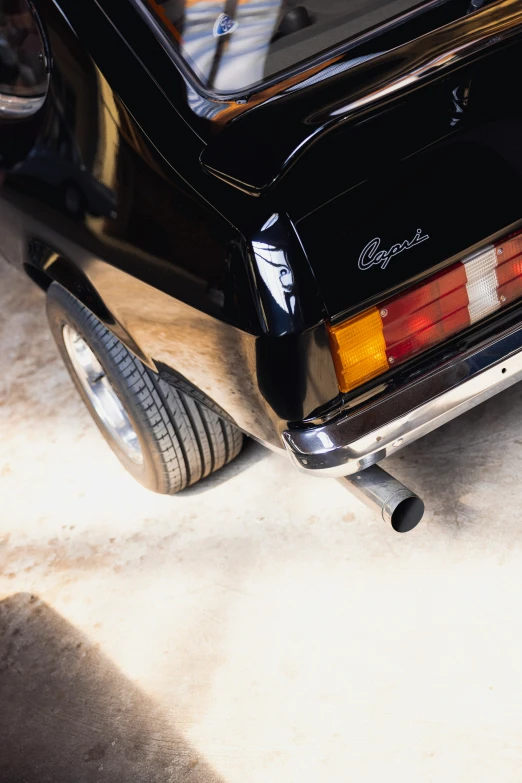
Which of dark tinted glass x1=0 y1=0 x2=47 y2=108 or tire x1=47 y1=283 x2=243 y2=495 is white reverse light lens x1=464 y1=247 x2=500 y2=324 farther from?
dark tinted glass x1=0 y1=0 x2=47 y2=108

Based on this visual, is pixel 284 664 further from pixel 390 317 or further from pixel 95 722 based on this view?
pixel 390 317

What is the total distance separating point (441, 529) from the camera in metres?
2.26

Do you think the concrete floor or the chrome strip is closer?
the chrome strip

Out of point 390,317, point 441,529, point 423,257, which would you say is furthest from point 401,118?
point 441,529

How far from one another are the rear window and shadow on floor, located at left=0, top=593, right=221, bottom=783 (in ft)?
5.04

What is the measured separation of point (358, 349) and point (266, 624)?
92 cm

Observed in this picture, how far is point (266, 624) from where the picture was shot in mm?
2164

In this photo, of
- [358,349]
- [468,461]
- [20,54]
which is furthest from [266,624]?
[20,54]

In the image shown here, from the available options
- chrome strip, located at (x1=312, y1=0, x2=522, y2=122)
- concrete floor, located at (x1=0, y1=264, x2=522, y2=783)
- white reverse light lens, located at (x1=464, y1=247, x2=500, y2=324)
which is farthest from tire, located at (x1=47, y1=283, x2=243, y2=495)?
chrome strip, located at (x1=312, y1=0, x2=522, y2=122)

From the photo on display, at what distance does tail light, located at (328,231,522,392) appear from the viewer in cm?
161

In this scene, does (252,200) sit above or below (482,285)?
above

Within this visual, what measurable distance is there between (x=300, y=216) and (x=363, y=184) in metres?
0.14

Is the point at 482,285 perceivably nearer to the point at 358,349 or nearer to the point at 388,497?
the point at 358,349

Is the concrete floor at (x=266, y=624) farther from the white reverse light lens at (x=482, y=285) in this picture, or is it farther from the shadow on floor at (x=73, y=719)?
the white reverse light lens at (x=482, y=285)
